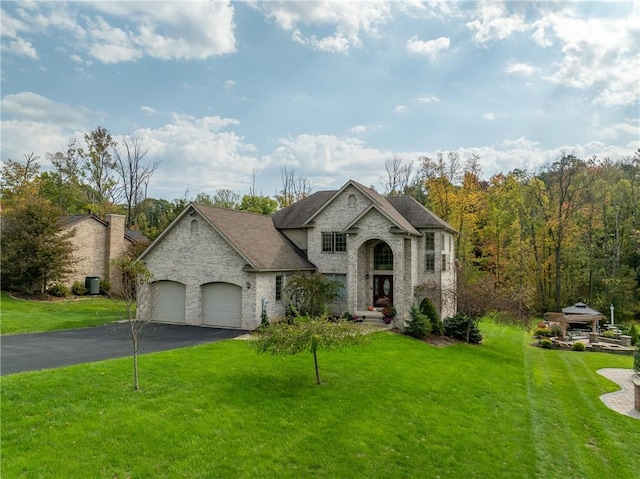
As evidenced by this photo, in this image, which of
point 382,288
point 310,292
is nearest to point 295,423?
point 310,292

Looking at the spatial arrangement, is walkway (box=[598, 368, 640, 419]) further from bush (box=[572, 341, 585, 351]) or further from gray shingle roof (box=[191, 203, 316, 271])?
gray shingle roof (box=[191, 203, 316, 271])

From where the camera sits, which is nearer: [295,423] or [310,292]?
[295,423]

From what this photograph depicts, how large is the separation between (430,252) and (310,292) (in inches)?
331

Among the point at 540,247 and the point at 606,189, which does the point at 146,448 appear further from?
the point at 606,189

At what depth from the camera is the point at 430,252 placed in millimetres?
26672

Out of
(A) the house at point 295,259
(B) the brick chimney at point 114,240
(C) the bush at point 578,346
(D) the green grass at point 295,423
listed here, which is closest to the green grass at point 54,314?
(A) the house at point 295,259

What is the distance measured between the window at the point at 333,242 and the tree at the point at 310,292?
3118 millimetres

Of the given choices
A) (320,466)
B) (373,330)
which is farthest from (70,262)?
(320,466)

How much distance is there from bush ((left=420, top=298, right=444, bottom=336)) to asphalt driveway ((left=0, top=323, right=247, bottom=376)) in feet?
34.5

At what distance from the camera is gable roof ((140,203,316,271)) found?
22.7 m

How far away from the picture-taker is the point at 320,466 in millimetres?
8797

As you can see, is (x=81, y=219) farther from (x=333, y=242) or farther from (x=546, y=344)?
(x=546, y=344)

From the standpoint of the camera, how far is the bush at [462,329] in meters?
25.1

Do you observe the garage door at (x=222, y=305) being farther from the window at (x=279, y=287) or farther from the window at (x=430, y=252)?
the window at (x=430, y=252)
